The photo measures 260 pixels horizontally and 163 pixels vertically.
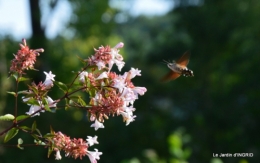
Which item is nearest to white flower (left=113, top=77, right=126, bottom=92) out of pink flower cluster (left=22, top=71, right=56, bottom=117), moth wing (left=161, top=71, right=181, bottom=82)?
pink flower cluster (left=22, top=71, right=56, bottom=117)

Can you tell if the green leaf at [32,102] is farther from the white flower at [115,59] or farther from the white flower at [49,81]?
the white flower at [115,59]

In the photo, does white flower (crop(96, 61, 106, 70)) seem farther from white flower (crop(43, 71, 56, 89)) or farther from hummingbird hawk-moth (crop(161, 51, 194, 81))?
hummingbird hawk-moth (crop(161, 51, 194, 81))

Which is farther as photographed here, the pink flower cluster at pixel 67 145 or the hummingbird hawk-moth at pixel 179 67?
the hummingbird hawk-moth at pixel 179 67

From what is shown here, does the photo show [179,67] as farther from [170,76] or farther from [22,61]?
[22,61]

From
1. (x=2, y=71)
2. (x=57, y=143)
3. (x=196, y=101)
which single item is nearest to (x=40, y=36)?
(x=2, y=71)

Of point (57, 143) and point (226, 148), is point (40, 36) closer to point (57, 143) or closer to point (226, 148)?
point (226, 148)

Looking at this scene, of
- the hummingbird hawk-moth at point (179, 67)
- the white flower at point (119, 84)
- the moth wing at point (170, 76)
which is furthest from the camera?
the hummingbird hawk-moth at point (179, 67)

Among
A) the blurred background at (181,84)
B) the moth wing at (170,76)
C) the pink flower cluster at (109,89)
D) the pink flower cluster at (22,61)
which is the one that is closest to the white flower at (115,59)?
the pink flower cluster at (109,89)

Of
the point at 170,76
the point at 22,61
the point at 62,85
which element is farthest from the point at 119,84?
the point at 170,76

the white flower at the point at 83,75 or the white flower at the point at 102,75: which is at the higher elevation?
the white flower at the point at 83,75
